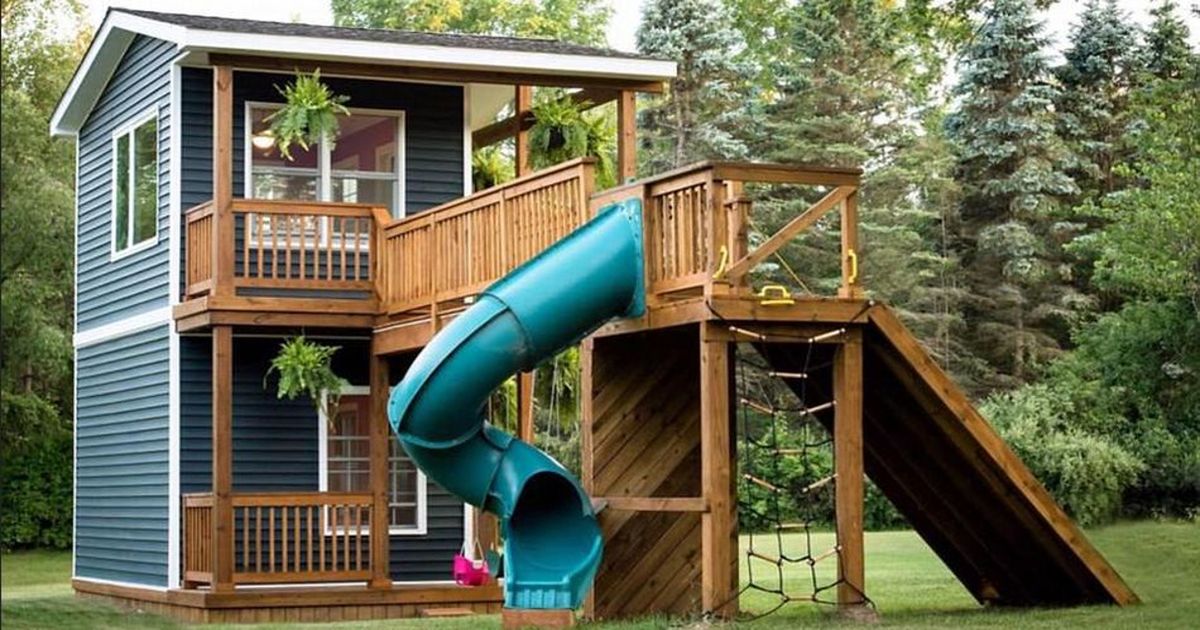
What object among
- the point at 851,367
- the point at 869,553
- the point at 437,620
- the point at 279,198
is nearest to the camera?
the point at 851,367

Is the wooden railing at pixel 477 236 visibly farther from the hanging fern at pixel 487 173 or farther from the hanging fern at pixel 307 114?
the hanging fern at pixel 487 173

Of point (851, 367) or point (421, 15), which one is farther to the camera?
point (421, 15)

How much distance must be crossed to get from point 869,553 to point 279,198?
982 centimetres

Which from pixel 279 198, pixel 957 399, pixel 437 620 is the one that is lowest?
pixel 437 620

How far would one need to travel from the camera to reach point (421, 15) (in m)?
49.2

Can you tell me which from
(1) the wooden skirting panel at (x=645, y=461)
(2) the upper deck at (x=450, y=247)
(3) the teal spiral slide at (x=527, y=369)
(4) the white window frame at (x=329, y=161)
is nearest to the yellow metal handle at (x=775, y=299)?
(2) the upper deck at (x=450, y=247)

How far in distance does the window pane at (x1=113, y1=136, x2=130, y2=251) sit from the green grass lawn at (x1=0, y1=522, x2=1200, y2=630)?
420cm

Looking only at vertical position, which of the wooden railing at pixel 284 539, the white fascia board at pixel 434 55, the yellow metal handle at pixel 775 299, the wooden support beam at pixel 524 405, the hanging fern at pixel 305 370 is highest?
the white fascia board at pixel 434 55

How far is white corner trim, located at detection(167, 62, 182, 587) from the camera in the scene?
72.7 feet

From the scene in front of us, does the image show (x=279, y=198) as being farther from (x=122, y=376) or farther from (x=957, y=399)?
(x=957, y=399)

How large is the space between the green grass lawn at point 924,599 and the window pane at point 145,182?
4201 mm

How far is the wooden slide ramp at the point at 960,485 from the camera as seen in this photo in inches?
650

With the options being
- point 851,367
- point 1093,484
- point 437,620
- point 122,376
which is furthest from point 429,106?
point 1093,484

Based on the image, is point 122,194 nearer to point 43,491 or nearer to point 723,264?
point 723,264
